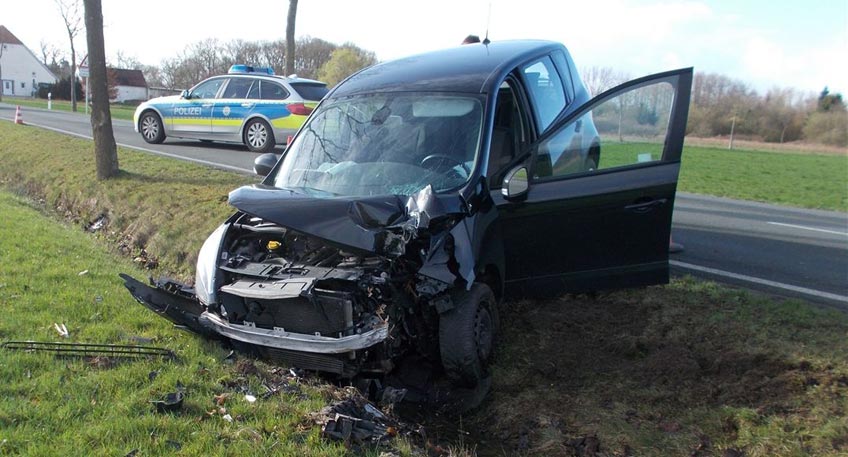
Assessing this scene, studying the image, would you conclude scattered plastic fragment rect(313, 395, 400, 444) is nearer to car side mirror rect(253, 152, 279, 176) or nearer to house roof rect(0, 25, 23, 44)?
car side mirror rect(253, 152, 279, 176)

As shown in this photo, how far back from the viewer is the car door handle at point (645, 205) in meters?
4.66

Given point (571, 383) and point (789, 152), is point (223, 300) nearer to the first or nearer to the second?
point (571, 383)

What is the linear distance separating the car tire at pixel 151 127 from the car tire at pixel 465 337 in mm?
13429

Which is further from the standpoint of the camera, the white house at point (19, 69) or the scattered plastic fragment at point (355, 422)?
the white house at point (19, 69)

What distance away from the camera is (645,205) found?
469 cm

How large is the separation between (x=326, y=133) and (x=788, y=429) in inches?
151

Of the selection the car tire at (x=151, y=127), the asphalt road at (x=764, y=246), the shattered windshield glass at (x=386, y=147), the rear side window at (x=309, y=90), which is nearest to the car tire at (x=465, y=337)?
the shattered windshield glass at (x=386, y=147)

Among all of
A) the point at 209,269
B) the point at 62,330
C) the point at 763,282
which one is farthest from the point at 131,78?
the point at 763,282

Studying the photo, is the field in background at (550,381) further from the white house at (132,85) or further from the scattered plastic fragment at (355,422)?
the white house at (132,85)

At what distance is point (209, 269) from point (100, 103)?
24.5 ft

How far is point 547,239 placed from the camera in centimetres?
484

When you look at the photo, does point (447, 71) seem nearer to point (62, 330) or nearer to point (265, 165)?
point (265, 165)

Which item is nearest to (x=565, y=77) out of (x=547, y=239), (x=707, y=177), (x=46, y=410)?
(x=547, y=239)

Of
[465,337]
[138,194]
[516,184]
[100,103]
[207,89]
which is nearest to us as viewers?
[465,337]
